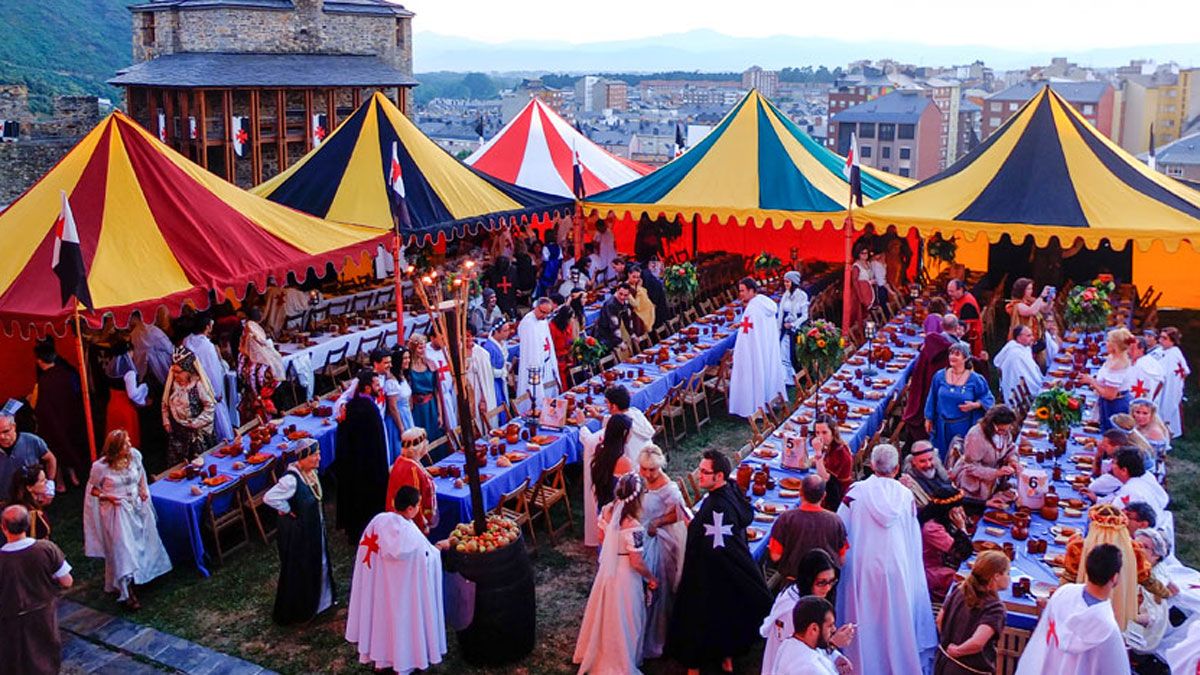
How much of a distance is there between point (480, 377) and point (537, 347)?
2.59 ft

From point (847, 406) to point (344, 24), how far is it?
89.7 feet

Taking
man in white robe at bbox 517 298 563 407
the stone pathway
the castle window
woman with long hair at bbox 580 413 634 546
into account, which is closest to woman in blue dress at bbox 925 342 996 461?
woman with long hair at bbox 580 413 634 546

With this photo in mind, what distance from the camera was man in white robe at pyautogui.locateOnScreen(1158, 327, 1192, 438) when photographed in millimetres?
10047

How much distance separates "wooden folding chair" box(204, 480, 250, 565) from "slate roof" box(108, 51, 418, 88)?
20703mm

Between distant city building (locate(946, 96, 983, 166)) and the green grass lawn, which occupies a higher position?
distant city building (locate(946, 96, 983, 166))

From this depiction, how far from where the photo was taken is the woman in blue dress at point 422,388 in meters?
9.80

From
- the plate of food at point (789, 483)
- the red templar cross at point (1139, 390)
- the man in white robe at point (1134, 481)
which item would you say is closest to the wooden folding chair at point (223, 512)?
the plate of food at point (789, 483)

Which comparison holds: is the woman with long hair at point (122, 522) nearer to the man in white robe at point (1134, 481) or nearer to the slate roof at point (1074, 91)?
the man in white robe at point (1134, 481)

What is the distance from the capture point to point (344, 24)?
3266 centimetres

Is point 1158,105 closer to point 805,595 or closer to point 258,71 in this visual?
point 258,71

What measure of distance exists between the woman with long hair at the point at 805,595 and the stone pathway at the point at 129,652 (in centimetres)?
345

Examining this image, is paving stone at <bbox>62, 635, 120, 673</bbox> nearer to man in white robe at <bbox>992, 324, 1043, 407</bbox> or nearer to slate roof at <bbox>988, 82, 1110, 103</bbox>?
man in white robe at <bbox>992, 324, 1043, 407</bbox>

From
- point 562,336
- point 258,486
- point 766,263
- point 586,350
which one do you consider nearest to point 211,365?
point 258,486

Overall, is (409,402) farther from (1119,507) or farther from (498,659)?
(1119,507)
